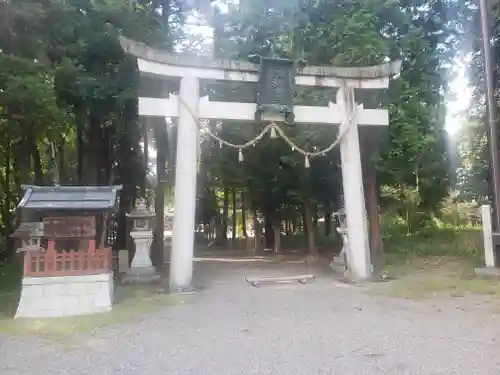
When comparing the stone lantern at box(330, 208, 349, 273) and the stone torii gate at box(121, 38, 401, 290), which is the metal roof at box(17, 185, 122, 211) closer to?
the stone torii gate at box(121, 38, 401, 290)

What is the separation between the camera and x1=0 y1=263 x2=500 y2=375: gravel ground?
489 centimetres

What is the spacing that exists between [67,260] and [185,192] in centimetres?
284

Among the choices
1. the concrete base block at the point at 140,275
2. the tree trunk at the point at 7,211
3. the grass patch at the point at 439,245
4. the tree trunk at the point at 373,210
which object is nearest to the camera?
the concrete base block at the point at 140,275

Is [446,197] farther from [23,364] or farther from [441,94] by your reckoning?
[23,364]

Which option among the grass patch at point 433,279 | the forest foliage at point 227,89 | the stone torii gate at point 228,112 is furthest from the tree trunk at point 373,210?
the stone torii gate at point 228,112

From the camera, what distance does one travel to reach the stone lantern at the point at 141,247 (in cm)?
1215

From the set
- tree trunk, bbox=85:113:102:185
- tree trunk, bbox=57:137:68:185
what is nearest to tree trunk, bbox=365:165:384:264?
tree trunk, bbox=85:113:102:185

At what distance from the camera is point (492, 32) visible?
12508 mm

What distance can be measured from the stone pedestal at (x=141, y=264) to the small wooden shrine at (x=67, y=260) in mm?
2916

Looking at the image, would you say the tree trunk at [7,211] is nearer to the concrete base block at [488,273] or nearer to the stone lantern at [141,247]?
the stone lantern at [141,247]

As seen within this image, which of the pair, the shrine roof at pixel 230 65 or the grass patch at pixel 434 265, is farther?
the shrine roof at pixel 230 65

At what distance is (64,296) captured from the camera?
8.11 metres

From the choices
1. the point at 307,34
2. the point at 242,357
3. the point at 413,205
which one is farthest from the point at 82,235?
the point at 413,205

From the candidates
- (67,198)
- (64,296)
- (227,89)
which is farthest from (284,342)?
(227,89)
